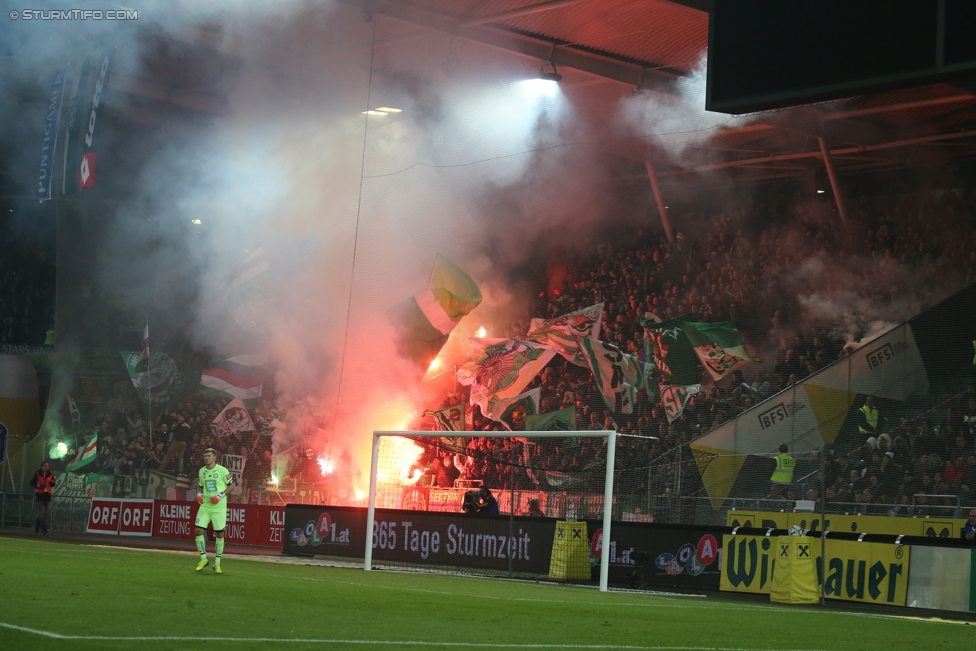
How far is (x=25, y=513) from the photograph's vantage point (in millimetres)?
28125

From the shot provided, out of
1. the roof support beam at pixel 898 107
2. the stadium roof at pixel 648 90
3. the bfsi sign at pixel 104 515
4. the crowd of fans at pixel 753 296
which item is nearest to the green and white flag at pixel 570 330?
the crowd of fans at pixel 753 296

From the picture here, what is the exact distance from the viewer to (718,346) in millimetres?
24469

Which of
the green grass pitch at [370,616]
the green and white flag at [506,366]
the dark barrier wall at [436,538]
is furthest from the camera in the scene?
the green and white flag at [506,366]

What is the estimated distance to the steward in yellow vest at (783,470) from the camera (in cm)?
1970

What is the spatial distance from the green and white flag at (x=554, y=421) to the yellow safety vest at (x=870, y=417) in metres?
6.42

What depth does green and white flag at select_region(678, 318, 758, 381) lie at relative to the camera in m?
24.1

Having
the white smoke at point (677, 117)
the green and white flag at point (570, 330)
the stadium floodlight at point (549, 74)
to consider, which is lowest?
the green and white flag at point (570, 330)

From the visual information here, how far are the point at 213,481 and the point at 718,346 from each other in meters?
13.0

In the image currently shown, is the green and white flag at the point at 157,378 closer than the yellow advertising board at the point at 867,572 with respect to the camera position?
No

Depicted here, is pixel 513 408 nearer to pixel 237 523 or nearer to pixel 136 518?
pixel 237 523

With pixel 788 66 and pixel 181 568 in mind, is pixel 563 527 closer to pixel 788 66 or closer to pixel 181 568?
pixel 181 568

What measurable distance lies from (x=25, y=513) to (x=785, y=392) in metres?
18.4

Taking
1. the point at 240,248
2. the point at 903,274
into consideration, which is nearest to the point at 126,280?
the point at 240,248

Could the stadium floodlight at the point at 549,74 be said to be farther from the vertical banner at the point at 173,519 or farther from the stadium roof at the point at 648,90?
the vertical banner at the point at 173,519
